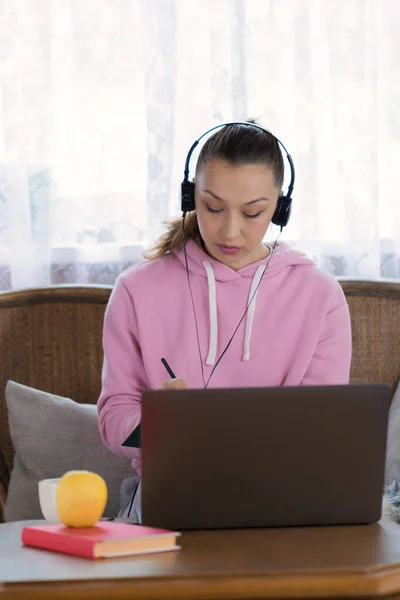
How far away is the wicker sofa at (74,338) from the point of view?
6.73ft

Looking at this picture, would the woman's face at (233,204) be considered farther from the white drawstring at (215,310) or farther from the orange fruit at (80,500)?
the orange fruit at (80,500)

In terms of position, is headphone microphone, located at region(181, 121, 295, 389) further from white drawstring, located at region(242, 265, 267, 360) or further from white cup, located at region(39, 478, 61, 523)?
white cup, located at region(39, 478, 61, 523)

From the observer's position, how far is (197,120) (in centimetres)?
234

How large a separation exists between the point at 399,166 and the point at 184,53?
635 mm

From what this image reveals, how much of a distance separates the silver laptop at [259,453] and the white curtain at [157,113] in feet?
4.39

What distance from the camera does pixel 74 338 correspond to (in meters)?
2.08

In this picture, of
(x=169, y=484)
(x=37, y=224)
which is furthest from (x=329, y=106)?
(x=169, y=484)

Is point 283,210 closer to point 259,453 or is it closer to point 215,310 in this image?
point 215,310

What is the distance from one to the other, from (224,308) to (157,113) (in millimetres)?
821

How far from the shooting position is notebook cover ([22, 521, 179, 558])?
0.95m

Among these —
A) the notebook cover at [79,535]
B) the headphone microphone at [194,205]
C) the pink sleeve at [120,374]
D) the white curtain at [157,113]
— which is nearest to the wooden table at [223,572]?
the notebook cover at [79,535]

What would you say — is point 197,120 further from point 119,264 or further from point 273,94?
point 119,264

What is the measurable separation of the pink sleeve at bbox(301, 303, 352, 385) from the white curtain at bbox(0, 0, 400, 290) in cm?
66

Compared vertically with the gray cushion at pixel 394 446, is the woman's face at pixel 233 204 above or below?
above
